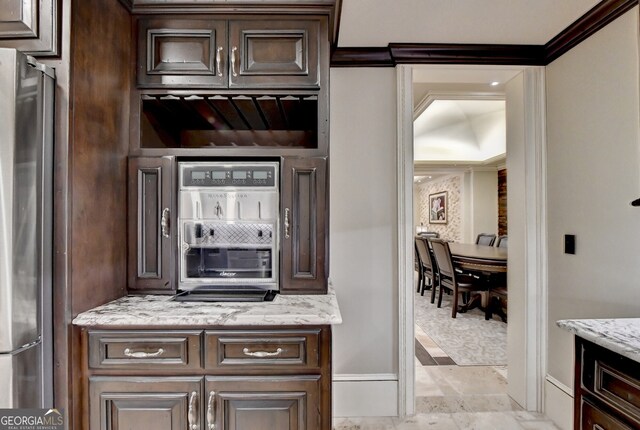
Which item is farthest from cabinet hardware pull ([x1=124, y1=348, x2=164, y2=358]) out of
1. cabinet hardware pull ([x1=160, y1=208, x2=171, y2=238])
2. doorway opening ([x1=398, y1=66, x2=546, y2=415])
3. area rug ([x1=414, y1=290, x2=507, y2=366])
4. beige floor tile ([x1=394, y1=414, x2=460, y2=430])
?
area rug ([x1=414, y1=290, x2=507, y2=366])

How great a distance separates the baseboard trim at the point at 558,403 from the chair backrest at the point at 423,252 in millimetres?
2954

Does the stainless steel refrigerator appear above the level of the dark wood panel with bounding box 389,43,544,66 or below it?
below

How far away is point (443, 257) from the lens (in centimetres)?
434

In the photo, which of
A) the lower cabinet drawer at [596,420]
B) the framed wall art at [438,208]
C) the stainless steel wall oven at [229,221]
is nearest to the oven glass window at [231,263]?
the stainless steel wall oven at [229,221]

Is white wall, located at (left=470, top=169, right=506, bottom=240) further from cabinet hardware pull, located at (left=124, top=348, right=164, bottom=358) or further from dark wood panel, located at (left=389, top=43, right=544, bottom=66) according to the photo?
cabinet hardware pull, located at (left=124, top=348, right=164, bottom=358)

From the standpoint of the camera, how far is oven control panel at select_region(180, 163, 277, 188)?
173 centimetres

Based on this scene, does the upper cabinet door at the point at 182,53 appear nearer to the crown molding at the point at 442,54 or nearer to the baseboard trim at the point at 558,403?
the crown molding at the point at 442,54

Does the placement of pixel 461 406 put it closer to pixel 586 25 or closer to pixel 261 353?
pixel 261 353

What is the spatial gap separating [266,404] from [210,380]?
0.80 feet

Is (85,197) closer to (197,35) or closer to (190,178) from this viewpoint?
(190,178)

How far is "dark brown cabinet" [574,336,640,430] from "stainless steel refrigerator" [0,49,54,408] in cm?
199

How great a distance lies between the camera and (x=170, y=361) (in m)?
1.30

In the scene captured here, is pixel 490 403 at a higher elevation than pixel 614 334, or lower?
lower

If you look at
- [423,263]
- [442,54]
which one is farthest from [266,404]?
[423,263]
